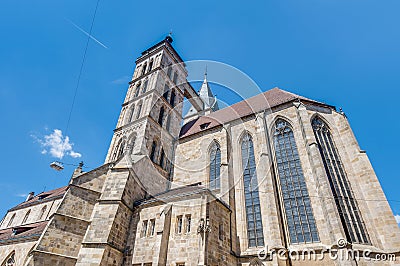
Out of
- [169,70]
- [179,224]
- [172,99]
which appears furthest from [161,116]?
[179,224]

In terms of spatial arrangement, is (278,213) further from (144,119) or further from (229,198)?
(144,119)

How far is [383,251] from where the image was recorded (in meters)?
9.01

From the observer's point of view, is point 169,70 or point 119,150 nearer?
point 119,150

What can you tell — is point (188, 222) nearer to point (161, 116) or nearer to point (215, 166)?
point (215, 166)

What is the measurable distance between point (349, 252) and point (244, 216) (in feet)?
15.6

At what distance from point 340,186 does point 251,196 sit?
14.5 feet

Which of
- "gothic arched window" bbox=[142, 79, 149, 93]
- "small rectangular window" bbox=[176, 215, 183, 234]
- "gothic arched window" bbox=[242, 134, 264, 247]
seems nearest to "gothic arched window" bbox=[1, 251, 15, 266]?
"small rectangular window" bbox=[176, 215, 183, 234]

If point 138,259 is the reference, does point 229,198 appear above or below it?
above

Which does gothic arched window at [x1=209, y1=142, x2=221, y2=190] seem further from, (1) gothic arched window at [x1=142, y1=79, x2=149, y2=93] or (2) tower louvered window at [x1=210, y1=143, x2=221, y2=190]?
(1) gothic arched window at [x1=142, y1=79, x2=149, y2=93]

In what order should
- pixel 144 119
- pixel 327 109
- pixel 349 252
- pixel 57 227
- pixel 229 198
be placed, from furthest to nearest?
pixel 144 119 < pixel 327 109 < pixel 229 198 < pixel 57 227 < pixel 349 252

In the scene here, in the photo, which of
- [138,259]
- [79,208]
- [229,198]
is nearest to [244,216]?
[229,198]

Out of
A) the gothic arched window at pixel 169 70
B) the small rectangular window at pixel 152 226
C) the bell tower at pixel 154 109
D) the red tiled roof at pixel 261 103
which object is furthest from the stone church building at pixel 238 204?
the gothic arched window at pixel 169 70

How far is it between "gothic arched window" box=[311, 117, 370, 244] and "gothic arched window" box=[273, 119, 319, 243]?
1270 mm

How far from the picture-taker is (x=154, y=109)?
733 inches
